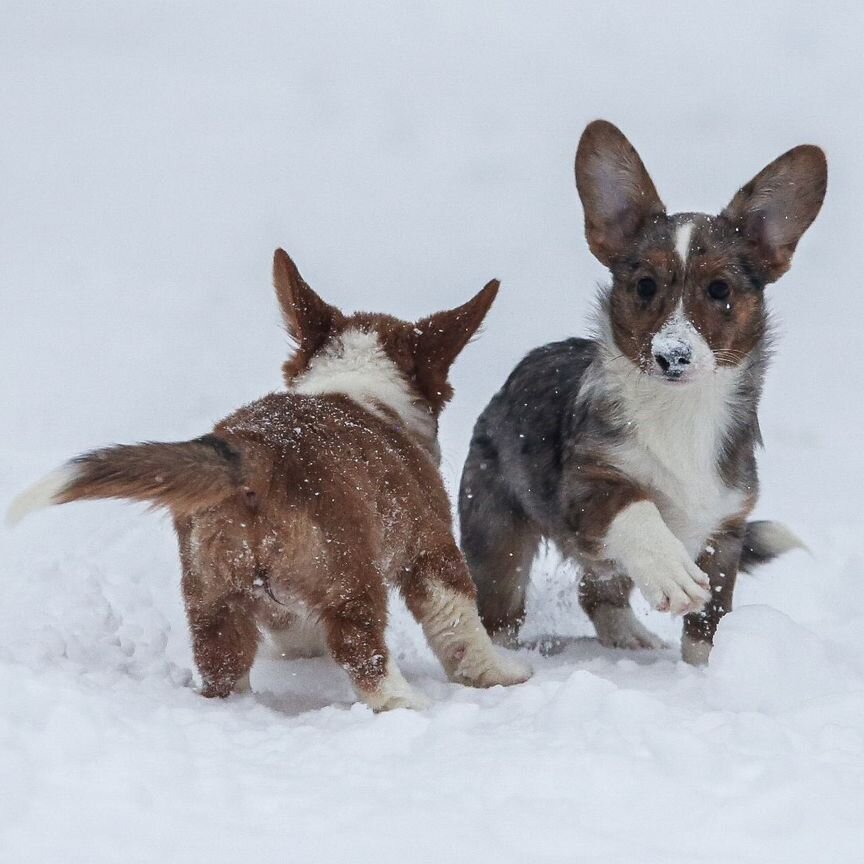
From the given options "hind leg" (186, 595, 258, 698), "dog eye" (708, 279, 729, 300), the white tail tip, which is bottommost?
"hind leg" (186, 595, 258, 698)

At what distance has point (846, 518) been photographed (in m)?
7.83

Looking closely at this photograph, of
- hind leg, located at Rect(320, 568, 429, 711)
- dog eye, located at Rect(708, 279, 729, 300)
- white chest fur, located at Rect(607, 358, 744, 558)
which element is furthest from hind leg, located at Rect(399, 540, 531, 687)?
dog eye, located at Rect(708, 279, 729, 300)

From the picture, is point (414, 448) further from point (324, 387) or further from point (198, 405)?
point (198, 405)

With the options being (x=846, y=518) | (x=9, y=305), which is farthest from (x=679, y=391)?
(x=9, y=305)

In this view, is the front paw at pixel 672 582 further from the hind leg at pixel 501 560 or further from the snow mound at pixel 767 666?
the hind leg at pixel 501 560

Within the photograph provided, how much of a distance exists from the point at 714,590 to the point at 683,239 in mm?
1449

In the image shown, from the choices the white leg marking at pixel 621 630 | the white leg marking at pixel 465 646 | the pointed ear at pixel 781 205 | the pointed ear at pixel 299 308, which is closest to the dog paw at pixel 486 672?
the white leg marking at pixel 465 646

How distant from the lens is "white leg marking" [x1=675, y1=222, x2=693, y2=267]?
481cm

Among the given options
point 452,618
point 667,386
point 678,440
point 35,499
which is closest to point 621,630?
point 678,440

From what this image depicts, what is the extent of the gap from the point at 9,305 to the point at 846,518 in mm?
6657

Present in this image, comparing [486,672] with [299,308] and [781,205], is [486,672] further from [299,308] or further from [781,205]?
[781,205]

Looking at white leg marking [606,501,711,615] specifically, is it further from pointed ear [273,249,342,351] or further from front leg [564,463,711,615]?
pointed ear [273,249,342,351]

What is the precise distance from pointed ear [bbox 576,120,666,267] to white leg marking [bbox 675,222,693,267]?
230 mm

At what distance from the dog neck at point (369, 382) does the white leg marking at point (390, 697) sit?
109 cm
